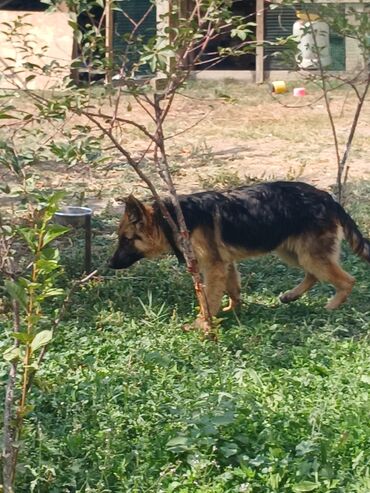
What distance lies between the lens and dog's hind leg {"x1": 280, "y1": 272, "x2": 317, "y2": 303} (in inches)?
303

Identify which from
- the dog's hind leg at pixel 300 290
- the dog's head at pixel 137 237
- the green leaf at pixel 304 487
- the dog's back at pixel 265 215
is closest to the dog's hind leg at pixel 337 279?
the dog's hind leg at pixel 300 290

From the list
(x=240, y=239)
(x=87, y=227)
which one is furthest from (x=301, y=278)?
(x=87, y=227)

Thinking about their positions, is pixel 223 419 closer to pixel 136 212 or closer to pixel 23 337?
pixel 23 337

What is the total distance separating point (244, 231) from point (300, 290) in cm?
69

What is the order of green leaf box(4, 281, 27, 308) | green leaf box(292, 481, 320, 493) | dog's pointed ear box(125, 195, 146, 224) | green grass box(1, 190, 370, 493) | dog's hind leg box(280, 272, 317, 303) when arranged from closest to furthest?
1. green leaf box(4, 281, 27, 308)
2. green leaf box(292, 481, 320, 493)
3. green grass box(1, 190, 370, 493)
4. dog's pointed ear box(125, 195, 146, 224)
5. dog's hind leg box(280, 272, 317, 303)

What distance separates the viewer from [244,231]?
743 centimetres

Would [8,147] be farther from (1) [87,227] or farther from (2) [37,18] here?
(2) [37,18]

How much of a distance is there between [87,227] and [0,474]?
11.7 feet

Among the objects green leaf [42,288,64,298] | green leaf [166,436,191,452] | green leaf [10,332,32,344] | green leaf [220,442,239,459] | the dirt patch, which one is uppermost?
green leaf [42,288,64,298]

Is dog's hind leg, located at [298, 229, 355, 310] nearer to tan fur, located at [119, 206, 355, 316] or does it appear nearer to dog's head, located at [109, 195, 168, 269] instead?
tan fur, located at [119, 206, 355, 316]

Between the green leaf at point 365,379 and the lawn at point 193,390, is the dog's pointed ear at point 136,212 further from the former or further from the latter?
the green leaf at point 365,379

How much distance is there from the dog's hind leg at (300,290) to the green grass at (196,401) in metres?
0.08

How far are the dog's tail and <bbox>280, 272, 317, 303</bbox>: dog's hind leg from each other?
376 mm

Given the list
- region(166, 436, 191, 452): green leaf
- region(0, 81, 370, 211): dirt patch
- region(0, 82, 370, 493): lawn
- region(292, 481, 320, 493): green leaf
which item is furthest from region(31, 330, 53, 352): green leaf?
region(0, 81, 370, 211): dirt patch
